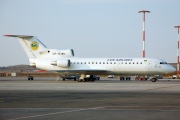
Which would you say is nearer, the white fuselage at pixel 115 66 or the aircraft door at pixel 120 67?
the white fuselage at pixel 115 66

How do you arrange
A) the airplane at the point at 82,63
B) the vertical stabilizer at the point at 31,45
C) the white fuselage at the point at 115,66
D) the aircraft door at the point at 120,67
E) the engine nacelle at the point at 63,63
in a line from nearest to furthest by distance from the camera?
1. the white fuselage at the point at 115,66
2. the airplane at the point at 82,63
3. the aircraft door at the point at 120,67
4. the engine nacelle at the point at 63,63
5. the vertical stabilizer at the point at 31,45

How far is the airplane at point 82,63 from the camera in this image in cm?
6163

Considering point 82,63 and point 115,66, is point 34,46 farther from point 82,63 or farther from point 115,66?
point 115,66

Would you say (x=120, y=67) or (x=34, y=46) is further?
(x=34, y=46)

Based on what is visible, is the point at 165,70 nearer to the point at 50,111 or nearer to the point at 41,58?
the point at 41,58

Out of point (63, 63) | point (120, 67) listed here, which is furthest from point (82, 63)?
point (120, 67)

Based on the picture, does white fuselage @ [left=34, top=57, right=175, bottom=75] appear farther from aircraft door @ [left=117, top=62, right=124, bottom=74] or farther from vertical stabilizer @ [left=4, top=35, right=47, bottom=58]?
vertical stabilizer @ [left=4, top=35, right=47, bottom=58]

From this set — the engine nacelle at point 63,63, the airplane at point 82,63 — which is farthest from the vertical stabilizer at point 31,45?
the engine nacelle at point 63,63

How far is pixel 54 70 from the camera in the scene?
63.7 m

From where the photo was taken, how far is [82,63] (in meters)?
64.1

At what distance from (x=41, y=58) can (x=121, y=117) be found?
52472mm

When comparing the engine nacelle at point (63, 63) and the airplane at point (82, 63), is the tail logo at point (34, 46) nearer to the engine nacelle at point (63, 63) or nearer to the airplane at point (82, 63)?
the airplane at point (82, 63)

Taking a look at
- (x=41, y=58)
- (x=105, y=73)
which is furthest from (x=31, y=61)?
(x=105, y=73)

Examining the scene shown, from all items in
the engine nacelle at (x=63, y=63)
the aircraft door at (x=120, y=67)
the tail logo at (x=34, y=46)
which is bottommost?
the aircraft door at (x=120, y=67)
